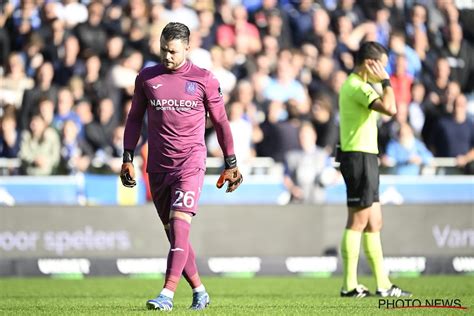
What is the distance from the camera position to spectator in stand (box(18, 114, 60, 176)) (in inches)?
608

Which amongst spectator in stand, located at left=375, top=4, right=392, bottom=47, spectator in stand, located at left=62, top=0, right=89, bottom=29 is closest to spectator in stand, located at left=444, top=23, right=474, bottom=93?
spectator in stand, located at left=375, top=4, right=392, bottom=47

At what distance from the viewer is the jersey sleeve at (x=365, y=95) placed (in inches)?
411

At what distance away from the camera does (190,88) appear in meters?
8.88

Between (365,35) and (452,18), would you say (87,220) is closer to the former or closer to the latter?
(365,35)

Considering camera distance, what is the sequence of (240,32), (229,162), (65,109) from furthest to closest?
(240,32) → (65,109) → (229,162)

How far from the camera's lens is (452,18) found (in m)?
20.4

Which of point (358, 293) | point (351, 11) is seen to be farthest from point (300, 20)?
point (358, 293)

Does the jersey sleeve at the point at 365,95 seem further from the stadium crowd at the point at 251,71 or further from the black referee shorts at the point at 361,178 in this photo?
the stadium crowd at the point at 251,71

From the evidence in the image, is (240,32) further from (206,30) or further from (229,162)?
(229,162)

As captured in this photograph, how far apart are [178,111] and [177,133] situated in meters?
0.19

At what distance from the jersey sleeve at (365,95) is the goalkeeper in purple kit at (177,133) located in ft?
6.42

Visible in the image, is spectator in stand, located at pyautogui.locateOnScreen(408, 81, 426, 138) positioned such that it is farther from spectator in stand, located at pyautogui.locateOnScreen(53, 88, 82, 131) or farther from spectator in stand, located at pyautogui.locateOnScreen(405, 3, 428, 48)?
spectator in stand, located at pyautogui.locateOnScreen(53, 88, 82, 131)

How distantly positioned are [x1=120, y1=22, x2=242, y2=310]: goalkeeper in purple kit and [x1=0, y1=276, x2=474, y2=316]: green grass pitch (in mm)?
796

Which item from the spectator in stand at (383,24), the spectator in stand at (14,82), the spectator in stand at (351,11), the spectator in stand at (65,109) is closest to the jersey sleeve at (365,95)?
the spectator in stand at (65,109)
